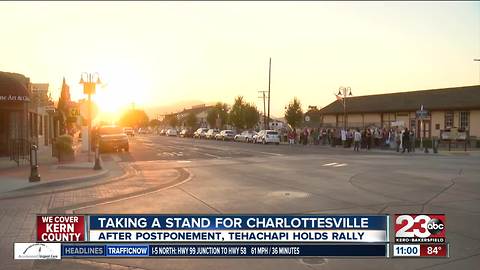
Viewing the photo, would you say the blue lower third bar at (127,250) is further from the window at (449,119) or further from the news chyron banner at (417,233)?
the window at (449,119)

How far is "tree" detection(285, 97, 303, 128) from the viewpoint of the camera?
77.8m

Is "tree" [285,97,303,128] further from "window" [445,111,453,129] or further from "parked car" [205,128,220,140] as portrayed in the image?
"window" [445,111,453,129]

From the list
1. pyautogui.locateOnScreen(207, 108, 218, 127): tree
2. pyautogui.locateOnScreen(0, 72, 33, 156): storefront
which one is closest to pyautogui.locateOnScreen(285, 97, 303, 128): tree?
pyautogui.locateOnScreen(207, 108, 218, 127): tree

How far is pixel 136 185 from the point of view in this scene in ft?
46.4

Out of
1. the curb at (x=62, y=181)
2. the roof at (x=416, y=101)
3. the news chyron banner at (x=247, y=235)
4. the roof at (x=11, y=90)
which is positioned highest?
the roof at (x=416, y=101)

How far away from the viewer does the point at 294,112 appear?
77.8 m

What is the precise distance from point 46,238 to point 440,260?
4.95 meters

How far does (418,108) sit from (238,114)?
41916 millimetres

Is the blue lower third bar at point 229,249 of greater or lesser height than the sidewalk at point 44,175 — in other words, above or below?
above

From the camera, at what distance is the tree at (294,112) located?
77.8 meters

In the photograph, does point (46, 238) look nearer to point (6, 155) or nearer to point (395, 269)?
point (395, 269)

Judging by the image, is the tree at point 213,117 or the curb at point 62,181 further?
the tree at point 213,117

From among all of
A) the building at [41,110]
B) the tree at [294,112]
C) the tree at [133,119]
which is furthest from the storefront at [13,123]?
the tree at [133,119]

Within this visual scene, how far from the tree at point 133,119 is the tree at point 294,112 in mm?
113281
